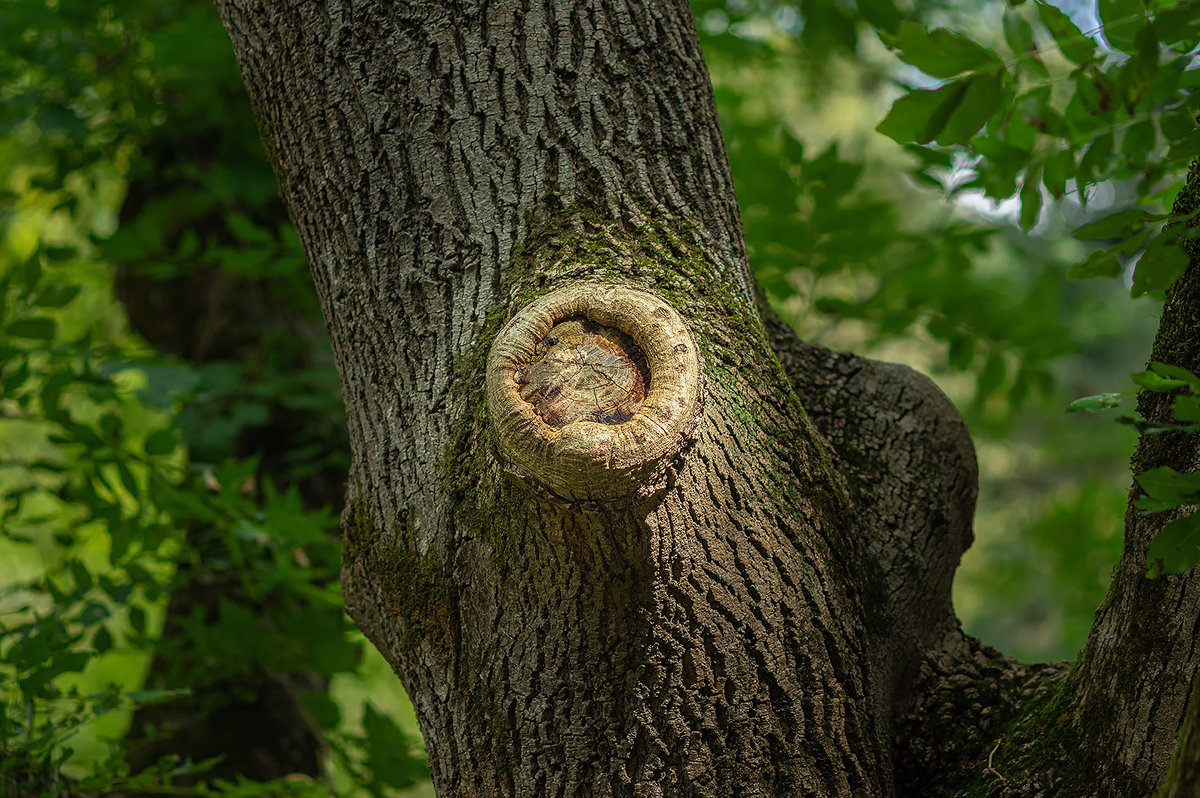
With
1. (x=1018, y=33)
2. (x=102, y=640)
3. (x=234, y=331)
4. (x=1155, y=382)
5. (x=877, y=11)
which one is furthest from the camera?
(x=234, y=331)

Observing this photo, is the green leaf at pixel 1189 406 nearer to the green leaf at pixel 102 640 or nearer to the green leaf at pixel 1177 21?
the green leaf at pixel 1177 21

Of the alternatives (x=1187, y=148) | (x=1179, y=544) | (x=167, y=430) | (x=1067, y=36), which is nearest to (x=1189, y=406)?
(x=1179, y=544)

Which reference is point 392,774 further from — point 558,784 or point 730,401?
point 730,401

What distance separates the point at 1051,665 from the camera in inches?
74.9

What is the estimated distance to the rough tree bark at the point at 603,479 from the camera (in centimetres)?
137

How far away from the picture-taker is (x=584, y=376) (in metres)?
1.34

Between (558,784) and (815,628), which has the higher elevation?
(815,628)

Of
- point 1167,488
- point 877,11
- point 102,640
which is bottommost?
point 102,640

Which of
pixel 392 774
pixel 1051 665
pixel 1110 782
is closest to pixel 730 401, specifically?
pixel 1110 782

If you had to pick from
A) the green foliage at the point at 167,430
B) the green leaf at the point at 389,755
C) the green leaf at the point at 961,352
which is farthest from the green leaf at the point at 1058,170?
the green leaf at the point at 389,755

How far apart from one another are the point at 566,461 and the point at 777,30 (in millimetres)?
5400

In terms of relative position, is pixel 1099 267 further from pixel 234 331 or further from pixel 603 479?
pixel 234 331

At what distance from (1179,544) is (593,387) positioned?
0.84 metres

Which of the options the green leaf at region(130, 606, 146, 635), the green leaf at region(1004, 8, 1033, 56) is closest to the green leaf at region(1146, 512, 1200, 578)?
the green leaf at region(1004, 8, 1033, 56)
